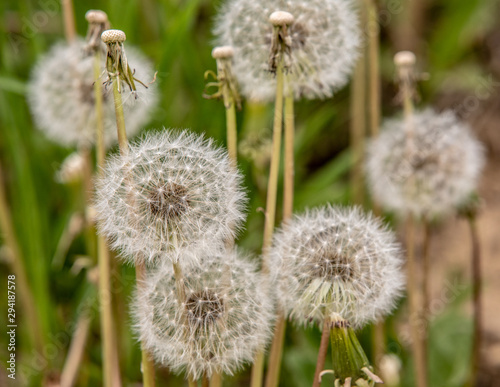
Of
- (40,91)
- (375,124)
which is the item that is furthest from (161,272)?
(40,91)

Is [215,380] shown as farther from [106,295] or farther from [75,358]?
[75,358]

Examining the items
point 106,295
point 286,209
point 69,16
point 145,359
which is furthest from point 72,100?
point 145,359

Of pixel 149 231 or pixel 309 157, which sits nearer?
pixel 149 231

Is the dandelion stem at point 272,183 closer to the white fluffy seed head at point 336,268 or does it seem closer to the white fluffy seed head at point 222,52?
the white fluffy seed head at point 336,268

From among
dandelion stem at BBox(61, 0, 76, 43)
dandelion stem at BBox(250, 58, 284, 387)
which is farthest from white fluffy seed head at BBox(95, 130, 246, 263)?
dandelion stem at BBox(61, 0, 76, 43)

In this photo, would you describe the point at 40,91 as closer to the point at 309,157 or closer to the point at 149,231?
the point at 149,231

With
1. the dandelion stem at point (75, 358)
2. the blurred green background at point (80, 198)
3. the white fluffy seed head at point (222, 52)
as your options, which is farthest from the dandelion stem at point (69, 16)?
the dandelion stem at point (75, 358)
